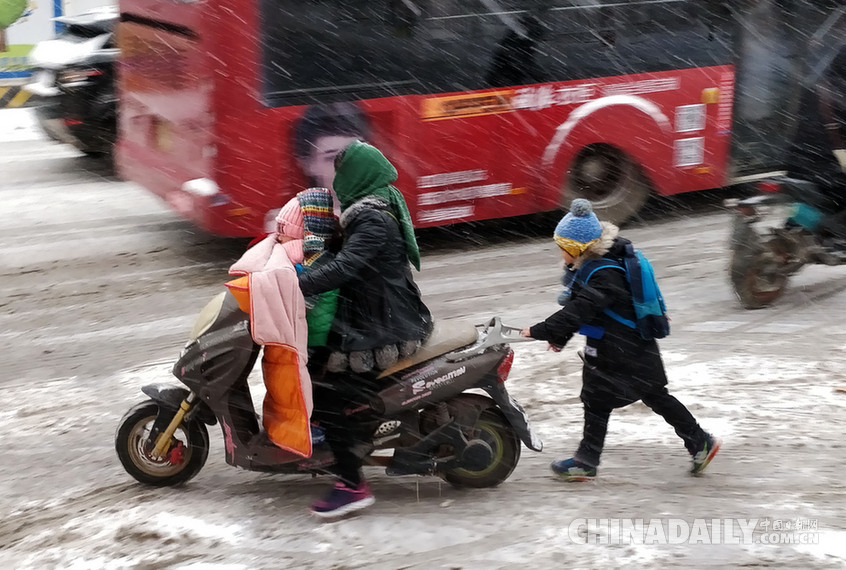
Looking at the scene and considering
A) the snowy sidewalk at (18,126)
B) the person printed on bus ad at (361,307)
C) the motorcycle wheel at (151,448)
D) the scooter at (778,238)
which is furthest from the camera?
the snowy sidewalk at (18,126)

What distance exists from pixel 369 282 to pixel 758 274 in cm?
402

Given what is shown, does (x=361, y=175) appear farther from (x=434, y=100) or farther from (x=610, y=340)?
(x=434, y=100)

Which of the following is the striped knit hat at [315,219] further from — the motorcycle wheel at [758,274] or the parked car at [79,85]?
the parked car at [79,85]

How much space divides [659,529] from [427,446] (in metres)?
1.05

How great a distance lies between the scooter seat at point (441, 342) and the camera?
4332 millimetres

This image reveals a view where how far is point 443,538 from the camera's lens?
4148 millimetres

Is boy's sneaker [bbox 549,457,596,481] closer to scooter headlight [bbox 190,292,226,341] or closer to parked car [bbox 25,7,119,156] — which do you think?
scooter headlight [bbox 190,292,226,341]

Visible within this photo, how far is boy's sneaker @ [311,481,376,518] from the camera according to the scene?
169 inches

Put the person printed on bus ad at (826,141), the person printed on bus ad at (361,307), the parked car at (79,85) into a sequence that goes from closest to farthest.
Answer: the person printed on bus ad at (361,307) < the person printed on bus ad at (826,141) < the parked car at (79,85)

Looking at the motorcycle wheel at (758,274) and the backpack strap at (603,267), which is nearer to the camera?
the backpack strap at (603,267)

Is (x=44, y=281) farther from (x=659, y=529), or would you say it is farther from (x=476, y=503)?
(x=659, y=529)

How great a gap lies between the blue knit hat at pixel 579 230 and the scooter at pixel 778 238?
3.22 meters

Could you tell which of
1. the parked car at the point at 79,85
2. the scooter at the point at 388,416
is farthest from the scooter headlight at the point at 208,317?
the parked car at the point at 79,85

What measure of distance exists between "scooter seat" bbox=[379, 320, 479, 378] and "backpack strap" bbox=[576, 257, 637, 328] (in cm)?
55
